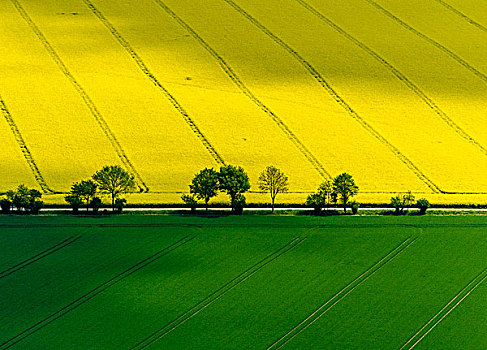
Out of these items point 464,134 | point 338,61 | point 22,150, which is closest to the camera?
point 22,150

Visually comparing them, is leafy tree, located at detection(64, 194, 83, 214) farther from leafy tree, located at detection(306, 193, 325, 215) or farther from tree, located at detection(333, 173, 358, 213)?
tree, located at detection(333, 173, 358, 213)

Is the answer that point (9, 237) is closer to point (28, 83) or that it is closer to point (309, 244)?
point (309, 244)

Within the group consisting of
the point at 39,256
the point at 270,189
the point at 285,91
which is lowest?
the point at 39,256

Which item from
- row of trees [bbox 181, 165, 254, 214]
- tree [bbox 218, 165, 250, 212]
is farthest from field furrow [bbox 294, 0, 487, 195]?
row of trees [bbox 181, 165, 254, 214]

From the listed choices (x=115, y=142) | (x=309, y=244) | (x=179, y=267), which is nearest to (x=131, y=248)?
(x=179, y=267)

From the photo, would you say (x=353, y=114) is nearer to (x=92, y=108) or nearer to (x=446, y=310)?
(x=92, y=108)

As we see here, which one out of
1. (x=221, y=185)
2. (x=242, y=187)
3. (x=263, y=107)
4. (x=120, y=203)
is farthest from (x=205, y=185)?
(x=263, y=107)

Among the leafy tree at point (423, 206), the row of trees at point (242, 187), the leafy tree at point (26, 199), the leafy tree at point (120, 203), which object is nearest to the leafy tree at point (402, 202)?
the leafy tree at point (423, 206)
